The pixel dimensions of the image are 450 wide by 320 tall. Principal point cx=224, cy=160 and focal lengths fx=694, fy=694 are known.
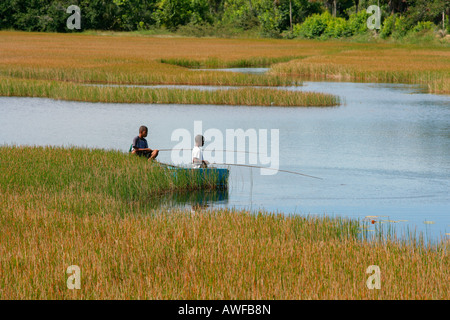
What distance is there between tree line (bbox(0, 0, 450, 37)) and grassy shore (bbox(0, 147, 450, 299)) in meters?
89.2

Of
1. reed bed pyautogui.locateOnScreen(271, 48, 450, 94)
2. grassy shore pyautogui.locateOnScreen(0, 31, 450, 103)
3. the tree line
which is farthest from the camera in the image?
the tree line

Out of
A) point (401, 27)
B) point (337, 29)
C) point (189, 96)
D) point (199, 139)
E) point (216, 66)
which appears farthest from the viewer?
point (337, 29)

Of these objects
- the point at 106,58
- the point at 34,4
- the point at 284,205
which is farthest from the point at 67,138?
the point at 34,4

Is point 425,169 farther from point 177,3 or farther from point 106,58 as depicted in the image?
point 177,3

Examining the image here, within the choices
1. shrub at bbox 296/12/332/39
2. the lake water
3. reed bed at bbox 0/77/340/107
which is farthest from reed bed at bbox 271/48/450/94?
shrub at bbox 296/12/332/39

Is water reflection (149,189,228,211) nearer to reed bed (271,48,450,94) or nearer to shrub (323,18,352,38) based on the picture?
reed bed (271,48,450,94)

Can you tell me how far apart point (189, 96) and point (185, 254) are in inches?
1089

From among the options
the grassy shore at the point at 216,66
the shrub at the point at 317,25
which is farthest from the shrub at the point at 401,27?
the shrub at the point at 317,25

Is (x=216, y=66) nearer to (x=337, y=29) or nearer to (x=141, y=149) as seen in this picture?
(x=337, y=29)

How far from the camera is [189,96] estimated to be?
119 feet

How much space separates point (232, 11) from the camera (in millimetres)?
126812

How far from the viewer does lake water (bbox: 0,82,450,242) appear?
598 inches

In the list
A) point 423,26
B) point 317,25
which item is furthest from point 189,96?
point 317,25

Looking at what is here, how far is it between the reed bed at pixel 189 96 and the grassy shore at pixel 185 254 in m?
22.9
